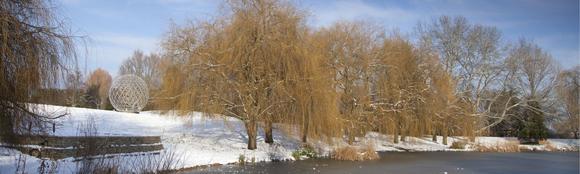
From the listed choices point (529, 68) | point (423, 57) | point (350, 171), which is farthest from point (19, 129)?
point (529, 68)

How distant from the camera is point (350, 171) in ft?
56.3

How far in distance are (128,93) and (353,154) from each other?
17354 millimetres

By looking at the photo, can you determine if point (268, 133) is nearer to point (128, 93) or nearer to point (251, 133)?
point (251, 133)

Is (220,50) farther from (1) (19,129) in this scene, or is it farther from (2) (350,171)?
(1) (19,129)

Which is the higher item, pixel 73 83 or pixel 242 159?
pixel 73 83

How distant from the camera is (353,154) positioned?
21.9 m

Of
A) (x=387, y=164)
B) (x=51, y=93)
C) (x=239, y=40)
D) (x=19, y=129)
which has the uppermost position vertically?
(x=239, y=40)

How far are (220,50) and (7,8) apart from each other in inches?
514

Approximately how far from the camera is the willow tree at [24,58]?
7137mm

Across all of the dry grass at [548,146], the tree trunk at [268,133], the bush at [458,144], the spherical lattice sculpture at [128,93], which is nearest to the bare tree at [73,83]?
the tree trunk at [268,133]

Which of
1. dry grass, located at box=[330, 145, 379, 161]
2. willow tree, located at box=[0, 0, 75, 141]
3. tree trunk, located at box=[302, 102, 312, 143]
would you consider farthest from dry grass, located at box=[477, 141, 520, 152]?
willow tree, located at box=[0, 0, 75, 141]

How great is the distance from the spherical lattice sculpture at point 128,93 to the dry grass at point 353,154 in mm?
15703

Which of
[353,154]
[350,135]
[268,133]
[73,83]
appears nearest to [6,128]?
[73,83]

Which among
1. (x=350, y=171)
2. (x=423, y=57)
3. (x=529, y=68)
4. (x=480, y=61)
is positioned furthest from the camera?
(x=529, y=68)
